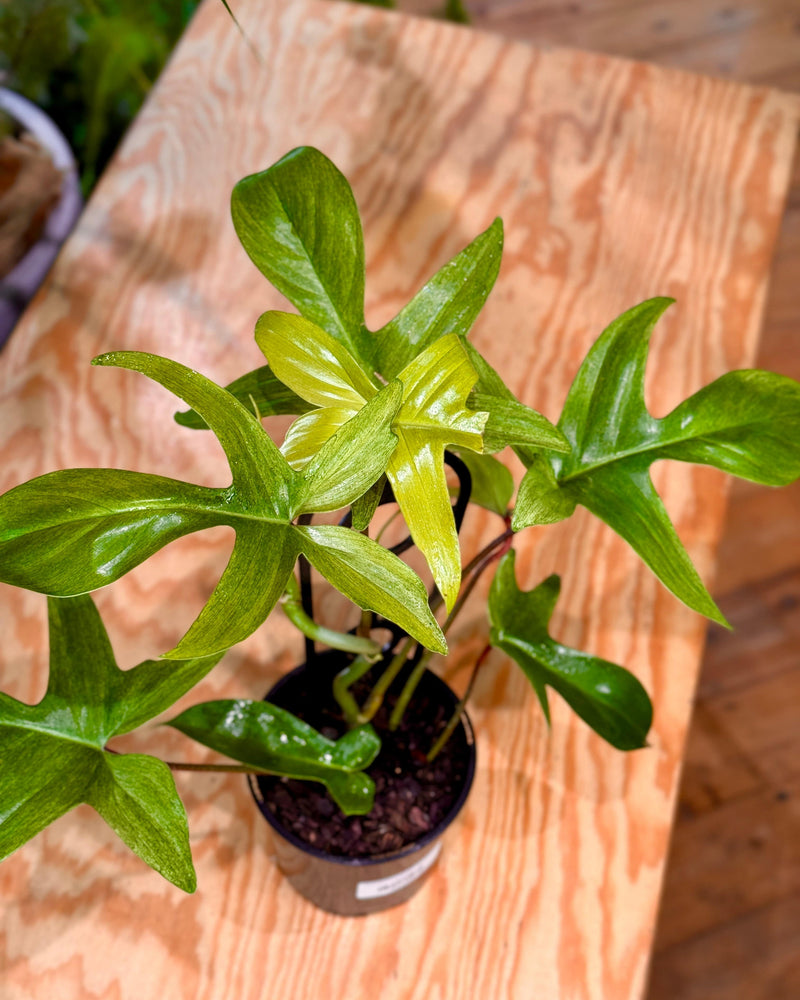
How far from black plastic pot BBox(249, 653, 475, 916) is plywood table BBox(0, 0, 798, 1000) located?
4 cm

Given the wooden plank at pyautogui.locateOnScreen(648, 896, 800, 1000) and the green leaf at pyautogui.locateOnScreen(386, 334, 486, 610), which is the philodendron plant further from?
the wooden plank at pyautogui.locateOnScreen(648, 896, 800, 1000)

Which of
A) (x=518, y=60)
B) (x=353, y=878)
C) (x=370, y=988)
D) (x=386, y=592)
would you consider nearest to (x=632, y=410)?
(x=386, y=592)

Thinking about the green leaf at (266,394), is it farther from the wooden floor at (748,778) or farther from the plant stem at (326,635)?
the wooden floor at (748,778)

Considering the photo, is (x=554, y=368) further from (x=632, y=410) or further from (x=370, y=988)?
(x=370, y=988)

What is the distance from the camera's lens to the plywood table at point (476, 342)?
2.76 ft

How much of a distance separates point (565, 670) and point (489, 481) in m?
0.15

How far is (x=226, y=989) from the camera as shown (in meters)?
0.82

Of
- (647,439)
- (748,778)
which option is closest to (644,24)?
(748,778)

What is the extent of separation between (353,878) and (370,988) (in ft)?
0.40

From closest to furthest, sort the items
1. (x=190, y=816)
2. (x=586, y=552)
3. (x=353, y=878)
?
(x=353, y=878)
(x=190, y=816)
(x=586, y=552)

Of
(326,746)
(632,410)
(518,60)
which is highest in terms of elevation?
(518,60)

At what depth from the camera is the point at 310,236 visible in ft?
2.03

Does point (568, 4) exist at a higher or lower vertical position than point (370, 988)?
higher

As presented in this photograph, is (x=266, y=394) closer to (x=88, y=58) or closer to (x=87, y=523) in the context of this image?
(x=87, y=523)
